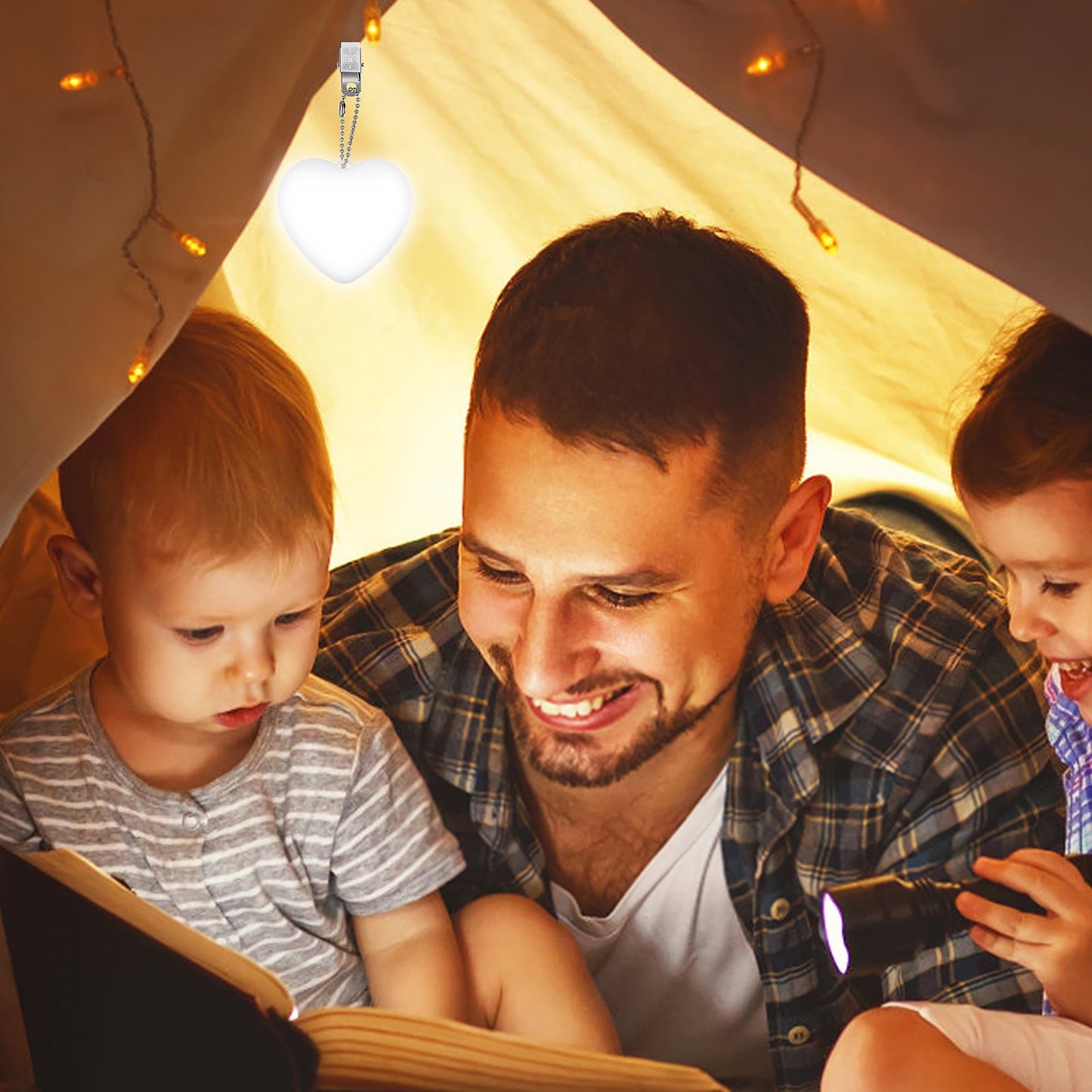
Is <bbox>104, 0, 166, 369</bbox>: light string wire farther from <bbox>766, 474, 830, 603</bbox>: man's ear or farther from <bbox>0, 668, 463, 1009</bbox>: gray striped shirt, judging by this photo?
<bbox>766, 474, 830, 603</bbox>: man's ear

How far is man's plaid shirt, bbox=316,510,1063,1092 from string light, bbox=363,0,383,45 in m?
0.72

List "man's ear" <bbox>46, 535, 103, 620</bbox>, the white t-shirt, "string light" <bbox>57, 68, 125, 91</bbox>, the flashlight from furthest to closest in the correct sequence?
the white t-shirt → "man's ear" <bbox>46, 535, 103, 620</bbox> → the flashlight → "string light" <bbox>57, 68, 125, 91</bbox>

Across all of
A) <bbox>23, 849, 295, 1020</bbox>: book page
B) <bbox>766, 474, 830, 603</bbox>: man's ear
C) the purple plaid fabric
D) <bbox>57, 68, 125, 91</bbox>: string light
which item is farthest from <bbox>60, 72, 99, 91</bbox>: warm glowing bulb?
the purple plaid fabric

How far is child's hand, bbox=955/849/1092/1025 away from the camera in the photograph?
1.25 metres

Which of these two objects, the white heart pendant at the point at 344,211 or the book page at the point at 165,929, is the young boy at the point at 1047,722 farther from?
the white heart pendant at the point at 344,211

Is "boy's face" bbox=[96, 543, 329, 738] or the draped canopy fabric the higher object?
the draped canopy fabric

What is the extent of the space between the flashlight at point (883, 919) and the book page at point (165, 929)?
0.44 meters

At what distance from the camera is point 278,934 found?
1419mm

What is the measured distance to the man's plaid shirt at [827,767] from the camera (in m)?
1.58

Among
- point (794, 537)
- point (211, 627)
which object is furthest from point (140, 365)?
point (794, 537)

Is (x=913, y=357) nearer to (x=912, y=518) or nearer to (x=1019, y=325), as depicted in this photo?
(x=1019, y=325)

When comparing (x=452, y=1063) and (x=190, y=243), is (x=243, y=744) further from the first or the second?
(x=190, y=243)

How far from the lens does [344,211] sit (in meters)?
1.84

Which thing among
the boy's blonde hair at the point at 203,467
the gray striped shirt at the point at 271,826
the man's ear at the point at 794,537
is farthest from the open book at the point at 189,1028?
the man's ear at the point at 794,537
